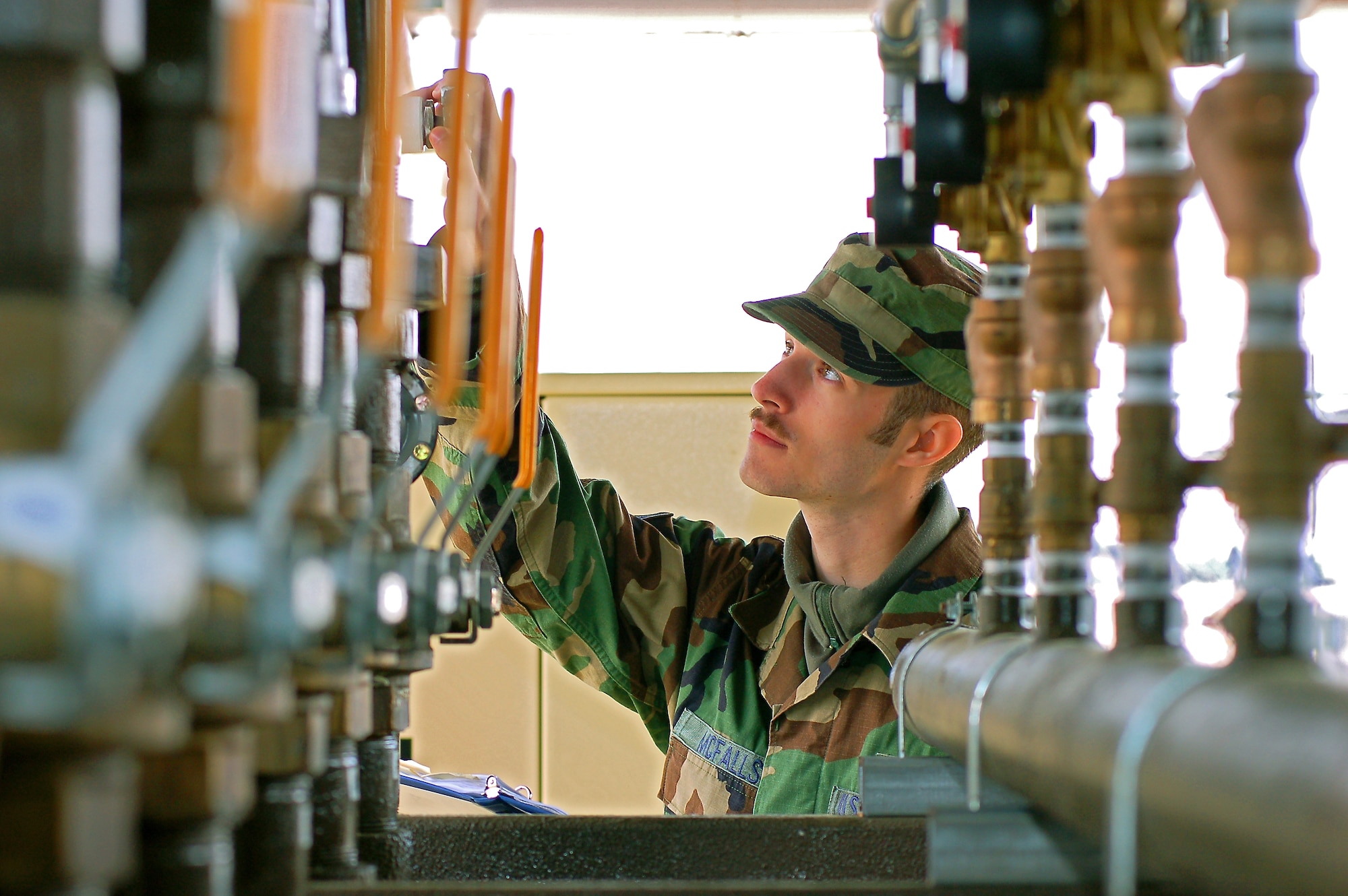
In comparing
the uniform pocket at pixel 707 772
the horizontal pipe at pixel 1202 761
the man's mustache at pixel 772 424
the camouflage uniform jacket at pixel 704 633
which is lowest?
the uniform pocket at pixel 707 772

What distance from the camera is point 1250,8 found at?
0.44 meters

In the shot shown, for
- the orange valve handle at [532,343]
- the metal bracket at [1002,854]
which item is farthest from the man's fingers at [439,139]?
the metal bracket at [1002,854]

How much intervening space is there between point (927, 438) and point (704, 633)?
1.13ft

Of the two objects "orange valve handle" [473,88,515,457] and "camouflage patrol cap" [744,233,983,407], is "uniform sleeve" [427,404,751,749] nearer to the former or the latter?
"camouflage patrol cap" [744,233,983,407]

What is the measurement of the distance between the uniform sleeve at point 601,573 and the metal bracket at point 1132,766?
42.4 inches

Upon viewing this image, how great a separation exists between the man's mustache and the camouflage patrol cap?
100mm

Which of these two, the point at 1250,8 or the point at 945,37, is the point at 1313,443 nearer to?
the point at 1250,8

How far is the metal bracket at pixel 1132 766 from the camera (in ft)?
1.42

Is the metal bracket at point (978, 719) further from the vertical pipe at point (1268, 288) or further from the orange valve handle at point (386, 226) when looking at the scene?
the orange valve handle at point (386, 226)

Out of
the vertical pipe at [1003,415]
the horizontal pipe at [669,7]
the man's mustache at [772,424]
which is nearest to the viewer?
the vertical pipe at [1003,415]

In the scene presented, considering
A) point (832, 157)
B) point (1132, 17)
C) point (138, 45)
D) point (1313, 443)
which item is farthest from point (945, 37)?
point (832, 157)

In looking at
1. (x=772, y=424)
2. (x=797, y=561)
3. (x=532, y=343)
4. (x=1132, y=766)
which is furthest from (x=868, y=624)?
(x=1132, y=766)

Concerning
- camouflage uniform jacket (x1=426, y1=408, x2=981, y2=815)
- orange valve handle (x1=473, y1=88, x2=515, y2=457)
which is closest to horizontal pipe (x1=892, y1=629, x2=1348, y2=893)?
orange valve handle (x1=473, y1=88, x2=515, y2=457)

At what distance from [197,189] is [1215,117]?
12.0 inches
